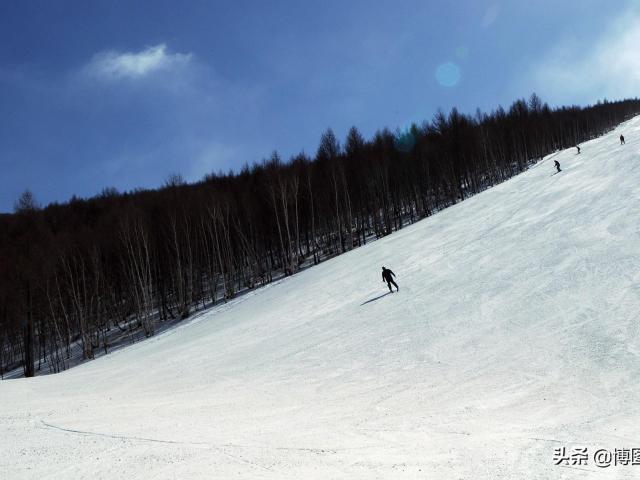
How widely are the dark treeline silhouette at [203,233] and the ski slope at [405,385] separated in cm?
1954

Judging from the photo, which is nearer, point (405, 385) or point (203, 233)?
point (405, 385)

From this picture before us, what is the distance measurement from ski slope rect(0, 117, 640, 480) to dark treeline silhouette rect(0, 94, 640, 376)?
1954 cm

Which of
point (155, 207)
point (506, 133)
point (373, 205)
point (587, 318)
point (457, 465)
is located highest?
point (506, 133)

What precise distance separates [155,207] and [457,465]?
5234cm

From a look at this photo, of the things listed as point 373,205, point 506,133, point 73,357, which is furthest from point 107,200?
point 506,133

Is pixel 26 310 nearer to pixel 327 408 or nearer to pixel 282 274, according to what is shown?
pixel 282 274

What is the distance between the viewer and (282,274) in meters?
46.3

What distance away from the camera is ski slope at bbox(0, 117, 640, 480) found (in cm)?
666

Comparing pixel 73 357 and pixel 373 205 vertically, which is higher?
pixel 373 205

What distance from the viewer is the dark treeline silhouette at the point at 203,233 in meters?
37.9

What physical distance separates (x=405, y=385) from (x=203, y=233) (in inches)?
1525

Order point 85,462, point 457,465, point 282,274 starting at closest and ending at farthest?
point 457,465 < point 85,462 < point 282,274

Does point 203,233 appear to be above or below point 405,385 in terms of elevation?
above

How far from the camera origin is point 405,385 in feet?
35.1
